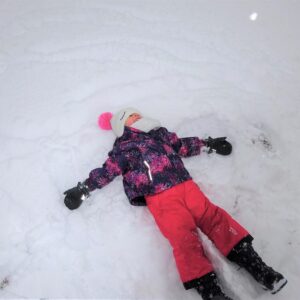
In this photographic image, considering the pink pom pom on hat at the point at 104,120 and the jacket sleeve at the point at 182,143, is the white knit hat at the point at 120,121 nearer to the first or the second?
the pink pom pom on hat at the point at 104,120

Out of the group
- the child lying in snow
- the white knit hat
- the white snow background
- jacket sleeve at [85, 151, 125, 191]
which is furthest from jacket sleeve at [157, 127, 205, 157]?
jacket sleeve at [85, 151, 125, 191]

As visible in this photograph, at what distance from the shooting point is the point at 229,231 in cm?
200

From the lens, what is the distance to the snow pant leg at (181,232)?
1857 millimetres

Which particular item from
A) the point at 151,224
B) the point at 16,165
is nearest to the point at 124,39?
the point at 16,165

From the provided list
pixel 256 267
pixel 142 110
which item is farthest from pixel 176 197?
pixel 142 110

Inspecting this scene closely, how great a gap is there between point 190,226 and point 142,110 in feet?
4.15

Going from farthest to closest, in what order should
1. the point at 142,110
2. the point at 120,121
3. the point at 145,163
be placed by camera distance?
1. the point at 142,110
2. the point at 120,121
3. the point at 145,163

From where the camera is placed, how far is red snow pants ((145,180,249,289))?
6.18 ft

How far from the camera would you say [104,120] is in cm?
267

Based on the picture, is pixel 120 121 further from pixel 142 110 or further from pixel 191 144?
pixel 191 144

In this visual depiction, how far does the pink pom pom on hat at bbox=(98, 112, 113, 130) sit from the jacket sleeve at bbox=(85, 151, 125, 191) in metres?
0.44

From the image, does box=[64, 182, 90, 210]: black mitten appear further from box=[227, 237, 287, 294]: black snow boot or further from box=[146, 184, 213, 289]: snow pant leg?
box=[227, 237, 287, 294]: black snow boot

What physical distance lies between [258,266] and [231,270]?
0.19m

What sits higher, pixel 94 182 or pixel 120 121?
pixel 120 121
